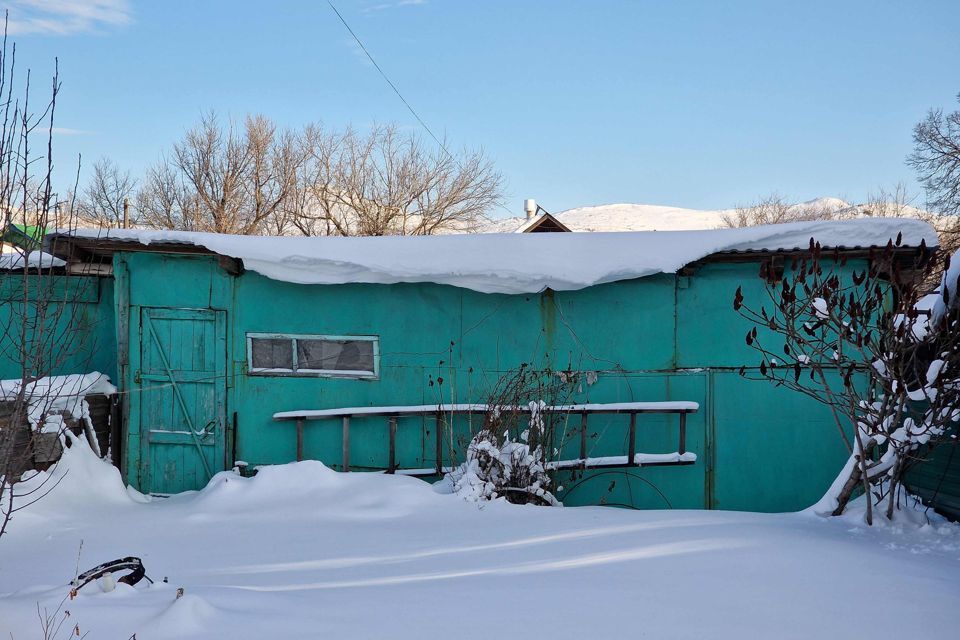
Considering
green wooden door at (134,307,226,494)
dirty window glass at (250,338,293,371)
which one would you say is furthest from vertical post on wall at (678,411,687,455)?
green wooden door at (134,307,226,494)

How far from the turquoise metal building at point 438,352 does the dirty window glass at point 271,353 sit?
15 millimetres

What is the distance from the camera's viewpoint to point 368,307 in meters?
7.72

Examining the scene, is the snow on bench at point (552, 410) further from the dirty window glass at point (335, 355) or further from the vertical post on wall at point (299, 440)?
the dirty window glass at point (335, 355)

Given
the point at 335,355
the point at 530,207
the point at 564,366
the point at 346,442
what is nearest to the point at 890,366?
the point at 564,366

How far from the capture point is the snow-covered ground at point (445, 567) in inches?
135

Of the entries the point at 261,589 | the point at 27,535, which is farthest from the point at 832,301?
the point at 27,535

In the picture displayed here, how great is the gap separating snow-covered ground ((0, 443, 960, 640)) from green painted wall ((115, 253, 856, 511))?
98cm

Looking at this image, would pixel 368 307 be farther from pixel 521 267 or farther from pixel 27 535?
pixel 27 535

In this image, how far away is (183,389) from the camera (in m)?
7.85

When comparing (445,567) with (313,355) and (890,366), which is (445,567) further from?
(313,355)

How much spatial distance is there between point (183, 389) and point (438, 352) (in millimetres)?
2762

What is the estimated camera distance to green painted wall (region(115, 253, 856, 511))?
7.38m

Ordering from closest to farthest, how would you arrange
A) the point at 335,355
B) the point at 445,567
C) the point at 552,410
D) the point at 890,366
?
the point at 445,567 < the point at 890,366 < the point at 552,410 < the point at 335,355

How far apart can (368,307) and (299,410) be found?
1298 millimetres
